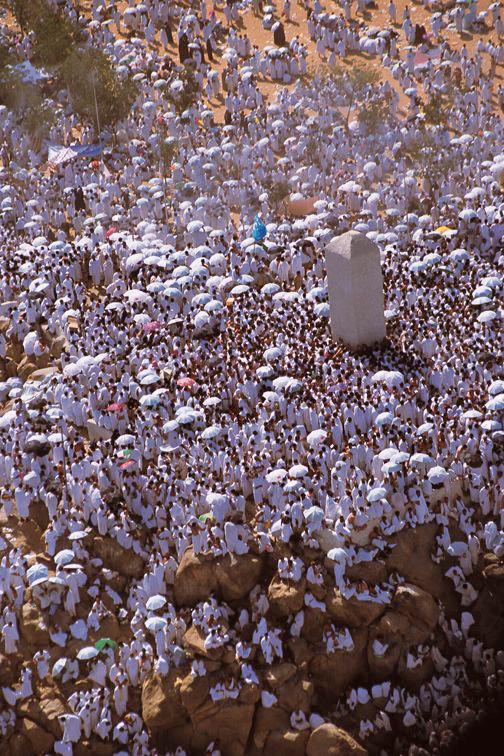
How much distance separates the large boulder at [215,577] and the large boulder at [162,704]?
1.44m

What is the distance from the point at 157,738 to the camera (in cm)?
2020

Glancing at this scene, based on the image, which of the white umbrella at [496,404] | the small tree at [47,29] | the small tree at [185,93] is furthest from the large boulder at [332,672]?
the small tree at [47,29]

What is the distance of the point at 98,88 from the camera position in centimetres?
3738

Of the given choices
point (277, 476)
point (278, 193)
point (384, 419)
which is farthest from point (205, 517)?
point (278, 193)

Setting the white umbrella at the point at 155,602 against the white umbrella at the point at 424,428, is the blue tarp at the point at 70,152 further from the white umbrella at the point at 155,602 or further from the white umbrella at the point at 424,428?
the white umbrella at the point at 155,602

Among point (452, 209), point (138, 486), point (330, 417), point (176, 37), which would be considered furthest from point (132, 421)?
point (176, 37)

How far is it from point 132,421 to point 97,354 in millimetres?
2438

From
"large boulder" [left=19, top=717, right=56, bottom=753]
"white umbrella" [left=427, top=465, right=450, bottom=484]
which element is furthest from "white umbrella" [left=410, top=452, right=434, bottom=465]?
"large boulder" [left=19, top=717, right=56, bottom=753]

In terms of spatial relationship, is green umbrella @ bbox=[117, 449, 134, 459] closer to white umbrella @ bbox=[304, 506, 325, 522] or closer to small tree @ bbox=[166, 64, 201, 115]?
white umbrella @ bbox=[304, 506, 325, 522]

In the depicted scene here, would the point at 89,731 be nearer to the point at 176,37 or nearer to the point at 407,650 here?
the point at 407,650

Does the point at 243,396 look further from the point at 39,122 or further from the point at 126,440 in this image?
the point at 39,122

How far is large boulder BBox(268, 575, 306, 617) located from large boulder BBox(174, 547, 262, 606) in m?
0.48

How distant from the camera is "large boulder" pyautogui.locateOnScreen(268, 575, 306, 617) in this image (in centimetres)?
2064

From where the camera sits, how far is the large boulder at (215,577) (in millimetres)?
21047
